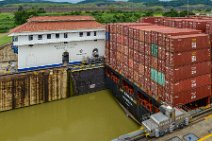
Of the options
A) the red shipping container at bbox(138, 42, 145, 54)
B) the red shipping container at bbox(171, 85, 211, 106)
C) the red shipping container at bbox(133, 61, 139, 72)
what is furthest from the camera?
the red shipping container at bbox(133, 61, 139, 72)

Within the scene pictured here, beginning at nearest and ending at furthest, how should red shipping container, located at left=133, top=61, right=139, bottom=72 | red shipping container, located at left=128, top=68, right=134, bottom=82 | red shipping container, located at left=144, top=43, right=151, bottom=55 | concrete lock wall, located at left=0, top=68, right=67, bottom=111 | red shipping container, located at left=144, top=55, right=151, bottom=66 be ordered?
1. red shipping container, located at left=144, top=43, right=151, bottom=55
2. red shipping container, located at left=144, top=55, right=151, bottom=66
3. red shipping container, located at left=133, top=61, right=139, bottom=72
4. red shipping container, located at left=128, top=68, right=134, bottom=82
5. concrete lock wall, located at left=0, top=68, right=67, bottom=111

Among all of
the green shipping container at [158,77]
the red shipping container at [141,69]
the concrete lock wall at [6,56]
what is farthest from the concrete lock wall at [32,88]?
the green shipping container at [158,77]

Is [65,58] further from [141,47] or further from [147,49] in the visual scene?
[147,49]

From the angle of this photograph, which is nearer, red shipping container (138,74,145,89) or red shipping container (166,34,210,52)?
red shipping container (166,34,210,52)

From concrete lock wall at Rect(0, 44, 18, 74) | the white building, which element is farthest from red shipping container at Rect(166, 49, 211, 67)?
concrete lock wall at Rect(0, 44, 18, 74)

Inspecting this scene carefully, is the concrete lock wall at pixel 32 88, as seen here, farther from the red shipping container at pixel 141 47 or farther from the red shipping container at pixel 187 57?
the red shipping container at pixel 187 57

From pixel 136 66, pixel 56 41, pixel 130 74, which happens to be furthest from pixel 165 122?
pixel 56 41

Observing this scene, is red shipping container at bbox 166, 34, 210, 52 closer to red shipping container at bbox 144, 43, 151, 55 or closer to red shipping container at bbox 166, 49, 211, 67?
red shipping container at bbox 166, 49, 211, 67
